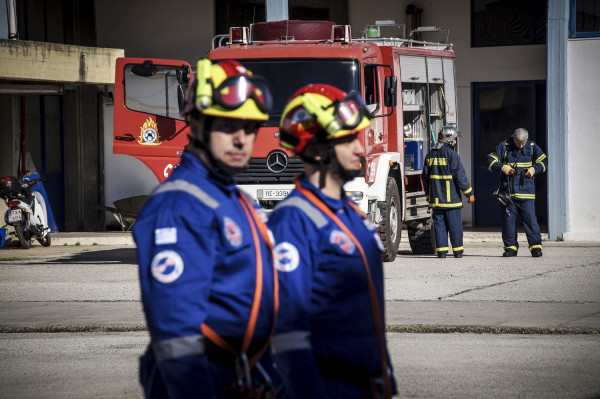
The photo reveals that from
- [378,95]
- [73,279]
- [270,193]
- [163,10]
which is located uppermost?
[163,10]

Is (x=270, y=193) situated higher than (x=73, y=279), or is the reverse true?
(x=270, y=193)

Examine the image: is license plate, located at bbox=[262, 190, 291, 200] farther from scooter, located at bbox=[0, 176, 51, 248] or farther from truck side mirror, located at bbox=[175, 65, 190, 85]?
scooter, located at bbox=[0, 176, 51, 248]

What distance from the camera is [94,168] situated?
23.1 meters

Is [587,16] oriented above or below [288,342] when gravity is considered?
above

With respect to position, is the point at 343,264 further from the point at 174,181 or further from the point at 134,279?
the point at 134,279

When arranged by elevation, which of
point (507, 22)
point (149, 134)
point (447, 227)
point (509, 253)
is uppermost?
point (507, 22)

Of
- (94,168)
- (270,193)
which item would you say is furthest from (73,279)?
(94,168)

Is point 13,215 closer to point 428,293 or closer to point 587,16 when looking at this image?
point 428,293

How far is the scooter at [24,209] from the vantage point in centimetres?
1827

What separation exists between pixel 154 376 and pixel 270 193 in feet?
36.3

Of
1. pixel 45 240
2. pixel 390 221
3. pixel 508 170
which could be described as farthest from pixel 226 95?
pixel 45 240

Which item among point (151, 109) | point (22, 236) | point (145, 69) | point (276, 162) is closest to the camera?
point (145, 69)

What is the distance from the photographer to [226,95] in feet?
10.9

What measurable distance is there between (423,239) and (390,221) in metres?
2.31
